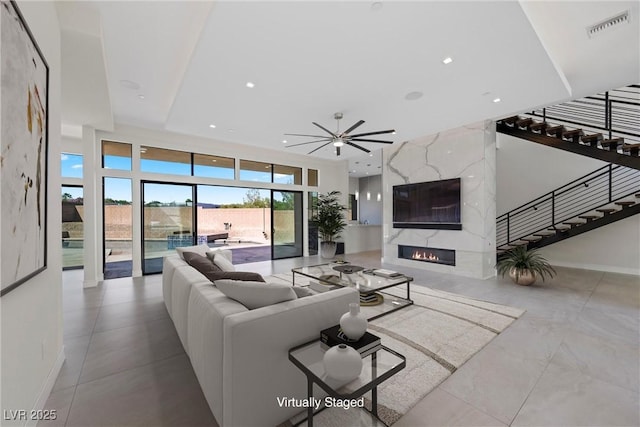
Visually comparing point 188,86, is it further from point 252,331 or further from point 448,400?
point 448,400

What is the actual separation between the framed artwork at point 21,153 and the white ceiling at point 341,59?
136 centimetres

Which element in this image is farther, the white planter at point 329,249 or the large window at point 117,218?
the white planter at point 329,249

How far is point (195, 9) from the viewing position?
259cm

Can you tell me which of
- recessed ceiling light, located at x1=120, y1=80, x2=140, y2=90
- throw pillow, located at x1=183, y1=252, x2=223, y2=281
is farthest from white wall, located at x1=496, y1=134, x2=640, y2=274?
recessed ceiling light, located at x1=120, y1=80, x2=140, y2=90

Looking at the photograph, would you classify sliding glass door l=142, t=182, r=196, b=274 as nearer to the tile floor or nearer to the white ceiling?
the white ceiling

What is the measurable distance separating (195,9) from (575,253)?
8612 millimetres

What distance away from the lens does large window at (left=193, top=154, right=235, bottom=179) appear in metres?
6.36

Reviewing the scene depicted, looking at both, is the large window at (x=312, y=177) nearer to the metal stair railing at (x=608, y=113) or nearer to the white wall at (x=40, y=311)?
the metal stair railing at (x=608, y=113)

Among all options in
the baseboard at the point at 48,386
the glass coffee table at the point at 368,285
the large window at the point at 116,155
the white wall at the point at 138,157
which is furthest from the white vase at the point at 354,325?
the large window at the point at 116,155

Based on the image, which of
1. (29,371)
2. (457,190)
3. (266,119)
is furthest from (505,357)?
(266,119)

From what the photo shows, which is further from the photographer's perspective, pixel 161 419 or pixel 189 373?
pixel 189 373

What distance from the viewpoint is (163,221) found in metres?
5.94

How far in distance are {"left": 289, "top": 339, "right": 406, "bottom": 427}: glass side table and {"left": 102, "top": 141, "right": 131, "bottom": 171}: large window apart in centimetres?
588

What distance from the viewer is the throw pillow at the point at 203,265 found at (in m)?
2.43
